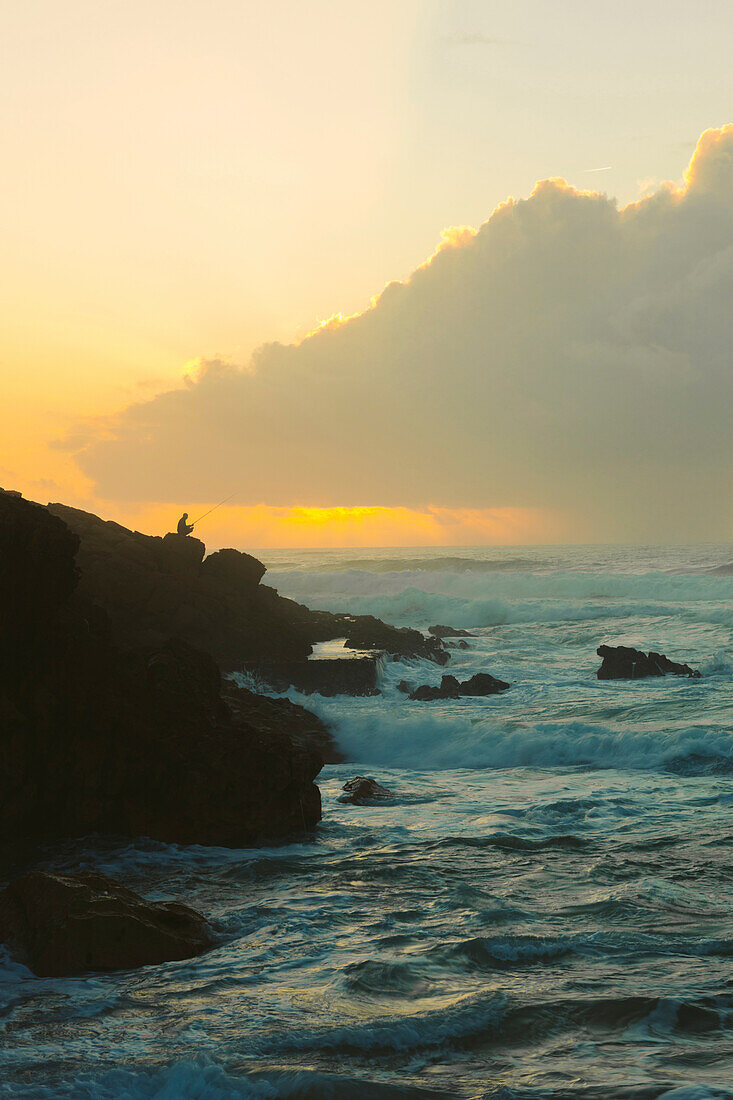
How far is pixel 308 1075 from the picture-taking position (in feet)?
16.0

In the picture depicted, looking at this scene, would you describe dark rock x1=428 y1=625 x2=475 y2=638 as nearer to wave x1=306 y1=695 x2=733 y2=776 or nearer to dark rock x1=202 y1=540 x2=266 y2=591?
dark rock x1=202 y1=540 x2=266 y2=591

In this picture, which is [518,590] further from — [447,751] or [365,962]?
[365,962]

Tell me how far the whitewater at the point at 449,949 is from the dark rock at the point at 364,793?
0.91ft

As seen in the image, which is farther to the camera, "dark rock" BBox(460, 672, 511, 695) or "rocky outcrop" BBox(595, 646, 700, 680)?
"rocky outcrop" BBox(595, 646, 700, 680)

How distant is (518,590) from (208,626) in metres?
41.1

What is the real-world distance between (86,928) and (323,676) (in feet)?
46.2

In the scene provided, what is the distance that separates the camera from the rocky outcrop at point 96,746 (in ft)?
32.3

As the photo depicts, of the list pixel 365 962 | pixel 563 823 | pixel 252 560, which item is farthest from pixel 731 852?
pixel 252 560

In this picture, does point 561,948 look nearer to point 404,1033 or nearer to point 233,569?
point 404,1033

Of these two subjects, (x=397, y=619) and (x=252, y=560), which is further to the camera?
(x=397, y=619)

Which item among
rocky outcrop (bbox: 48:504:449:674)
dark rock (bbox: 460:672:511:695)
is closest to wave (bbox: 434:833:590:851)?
rocky outcrop (bbox: 48:504:449:674)

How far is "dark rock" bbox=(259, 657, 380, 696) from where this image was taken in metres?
20.4

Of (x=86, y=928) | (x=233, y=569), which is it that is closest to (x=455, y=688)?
(x=233, y=569)

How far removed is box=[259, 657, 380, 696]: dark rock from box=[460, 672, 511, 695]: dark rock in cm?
236
